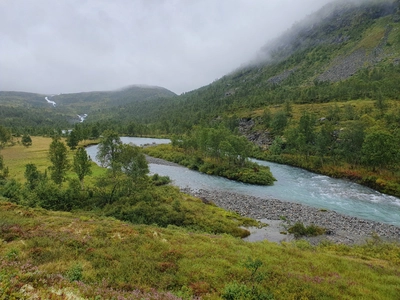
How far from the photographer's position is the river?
4644 centimetres

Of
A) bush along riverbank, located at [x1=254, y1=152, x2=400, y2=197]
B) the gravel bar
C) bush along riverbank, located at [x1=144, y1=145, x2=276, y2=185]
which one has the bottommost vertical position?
the gravel bar

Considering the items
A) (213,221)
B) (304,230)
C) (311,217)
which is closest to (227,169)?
(311,217)

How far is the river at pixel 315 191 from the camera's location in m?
46.4

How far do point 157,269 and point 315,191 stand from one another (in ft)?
172

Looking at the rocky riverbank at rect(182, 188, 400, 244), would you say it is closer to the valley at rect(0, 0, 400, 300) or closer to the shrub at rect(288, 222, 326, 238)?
the valley at rect(0, 0, 400, 300)

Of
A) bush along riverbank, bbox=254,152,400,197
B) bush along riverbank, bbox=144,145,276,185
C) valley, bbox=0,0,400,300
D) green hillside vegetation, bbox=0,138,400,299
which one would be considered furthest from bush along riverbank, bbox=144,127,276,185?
green hillside vegetation, bbox=0,138,400,299

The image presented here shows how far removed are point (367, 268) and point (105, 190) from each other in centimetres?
3984

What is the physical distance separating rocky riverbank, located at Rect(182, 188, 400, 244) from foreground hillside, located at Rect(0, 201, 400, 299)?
11038 millimetres

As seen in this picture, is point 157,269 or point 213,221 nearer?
point 157,269

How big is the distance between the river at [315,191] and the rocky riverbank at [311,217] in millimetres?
3801

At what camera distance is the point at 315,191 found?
58.7 m

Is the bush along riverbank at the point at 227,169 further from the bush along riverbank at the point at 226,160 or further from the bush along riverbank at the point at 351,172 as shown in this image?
the bush along riverbank at the point at 351,172

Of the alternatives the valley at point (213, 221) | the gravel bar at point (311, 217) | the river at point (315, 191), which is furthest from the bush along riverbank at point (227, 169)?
the gravel bar at point (311, 217)

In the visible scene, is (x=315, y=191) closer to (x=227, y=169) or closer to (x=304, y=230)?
(x=304, y=230)
